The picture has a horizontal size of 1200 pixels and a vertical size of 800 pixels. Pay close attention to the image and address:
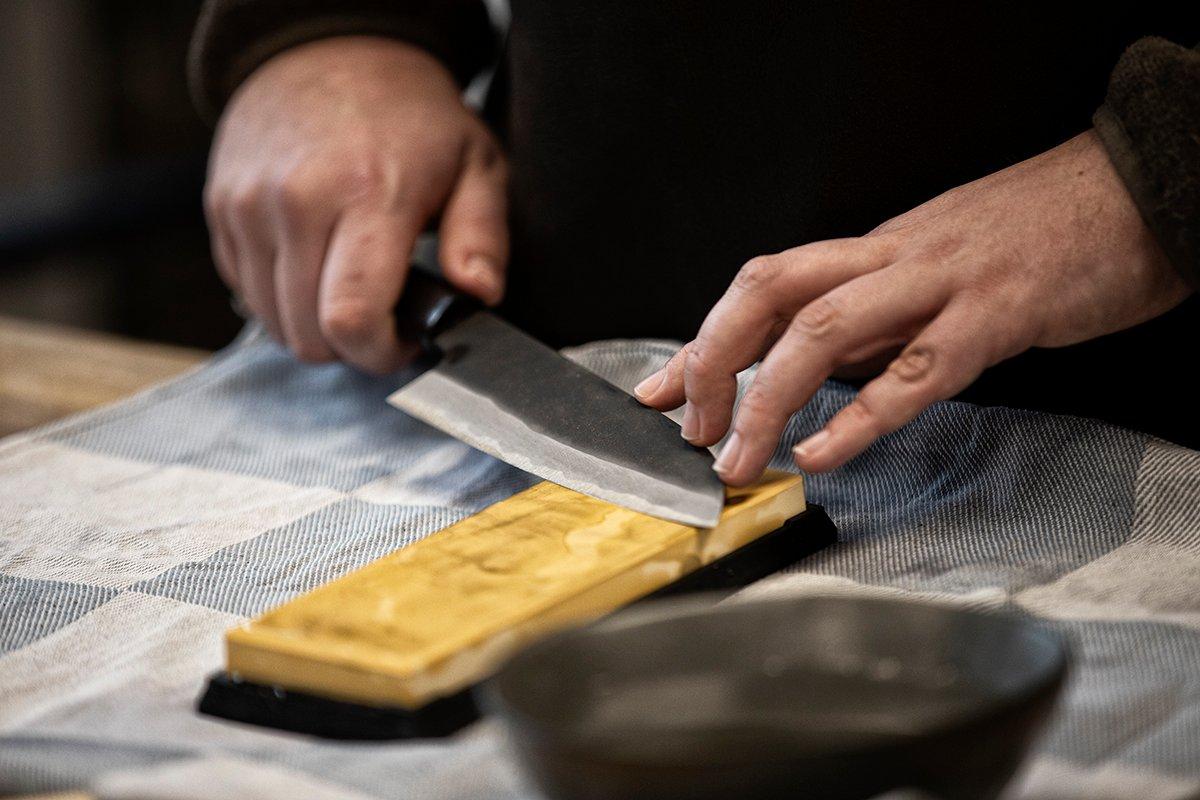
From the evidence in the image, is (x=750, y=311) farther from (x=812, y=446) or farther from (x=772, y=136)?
(x=772, y=136)

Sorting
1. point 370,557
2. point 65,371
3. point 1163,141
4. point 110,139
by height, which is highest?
point 1163,141

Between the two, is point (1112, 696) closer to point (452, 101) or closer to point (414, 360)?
point (414, 360)

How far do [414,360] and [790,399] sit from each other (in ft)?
1.24

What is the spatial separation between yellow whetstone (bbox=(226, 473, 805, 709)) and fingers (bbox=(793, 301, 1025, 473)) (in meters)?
0.03

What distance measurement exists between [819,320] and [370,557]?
24 cm

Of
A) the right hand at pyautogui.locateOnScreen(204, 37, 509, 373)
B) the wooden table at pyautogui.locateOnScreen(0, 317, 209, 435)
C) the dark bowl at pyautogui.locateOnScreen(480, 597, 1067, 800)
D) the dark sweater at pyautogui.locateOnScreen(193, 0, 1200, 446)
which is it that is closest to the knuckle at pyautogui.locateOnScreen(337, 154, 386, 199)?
the right hand at pyautogui.locateOnScreen(204, 37, 509, 373)

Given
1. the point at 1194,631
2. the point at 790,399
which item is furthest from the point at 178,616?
the point at 1194,631

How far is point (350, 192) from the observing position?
812mm

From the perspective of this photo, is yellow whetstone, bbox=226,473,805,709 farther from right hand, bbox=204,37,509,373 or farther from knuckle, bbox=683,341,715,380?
right hand, bbox=204,37,509,373

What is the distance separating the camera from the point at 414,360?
834mm

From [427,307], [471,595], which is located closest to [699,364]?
[471,595]

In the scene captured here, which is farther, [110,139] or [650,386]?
[110,139]

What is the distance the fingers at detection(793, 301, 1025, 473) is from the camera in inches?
20.1

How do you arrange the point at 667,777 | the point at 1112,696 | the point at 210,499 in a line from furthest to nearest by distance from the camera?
the point at 210,499 → the point at 1112,696 → the point at 667,777
